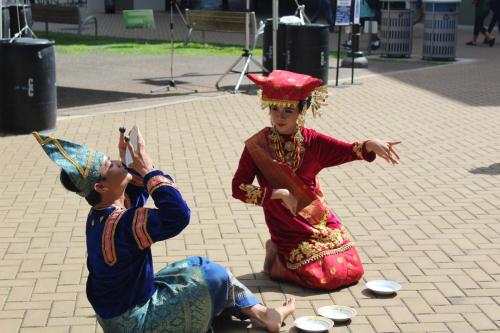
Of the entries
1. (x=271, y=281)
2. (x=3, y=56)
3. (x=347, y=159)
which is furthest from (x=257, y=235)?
(x=3, y=56)

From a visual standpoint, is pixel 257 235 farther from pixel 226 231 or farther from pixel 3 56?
pixel 3 56

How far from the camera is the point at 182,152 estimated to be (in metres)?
9.50

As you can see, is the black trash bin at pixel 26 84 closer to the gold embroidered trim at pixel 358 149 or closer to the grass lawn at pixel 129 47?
the gold embroidered trim at pixel 358 149

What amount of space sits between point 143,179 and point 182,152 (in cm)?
532

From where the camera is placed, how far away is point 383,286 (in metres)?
Answer: 5.51

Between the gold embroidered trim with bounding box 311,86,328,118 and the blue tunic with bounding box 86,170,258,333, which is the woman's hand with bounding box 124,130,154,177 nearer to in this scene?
the blue tunic with bounding box 86,170,258,333

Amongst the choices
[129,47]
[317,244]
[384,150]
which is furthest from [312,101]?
[129,47]

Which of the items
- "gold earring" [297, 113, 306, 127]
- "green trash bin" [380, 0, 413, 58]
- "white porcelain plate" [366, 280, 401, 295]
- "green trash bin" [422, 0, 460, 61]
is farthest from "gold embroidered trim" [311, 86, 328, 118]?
"green trash bin" [380, 0, 413, 58]

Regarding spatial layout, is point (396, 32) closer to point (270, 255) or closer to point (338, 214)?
point (338, 214)

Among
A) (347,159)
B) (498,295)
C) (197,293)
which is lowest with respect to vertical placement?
(498,295)

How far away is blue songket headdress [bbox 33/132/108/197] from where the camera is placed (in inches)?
161

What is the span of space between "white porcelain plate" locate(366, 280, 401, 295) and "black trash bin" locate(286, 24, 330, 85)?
27.3ft

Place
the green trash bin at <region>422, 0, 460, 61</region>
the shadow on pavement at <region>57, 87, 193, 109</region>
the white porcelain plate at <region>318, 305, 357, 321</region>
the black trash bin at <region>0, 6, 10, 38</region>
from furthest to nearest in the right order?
the green trash bin at <region>422, 0, 460, 61</region> → the black trash bin at <region>0, 6, 10, 38</region> → the shadow on pavement at <region>57, 87, 193, 109</region> → the white porcelain plate at <region>318, 305, 357, 321</region>

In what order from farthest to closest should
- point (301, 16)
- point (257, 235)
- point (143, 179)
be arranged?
point (301, 16) < point (257, 235) < point (143, 179)
